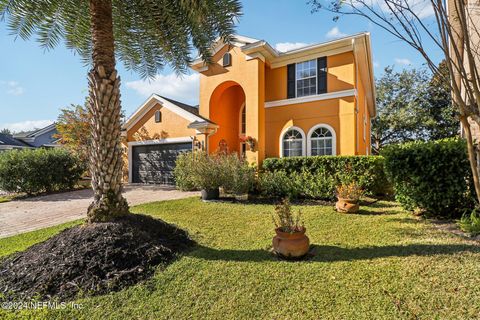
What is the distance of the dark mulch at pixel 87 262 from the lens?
3473mm

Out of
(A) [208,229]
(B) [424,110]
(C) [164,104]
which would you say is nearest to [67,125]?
(C) [164,104]

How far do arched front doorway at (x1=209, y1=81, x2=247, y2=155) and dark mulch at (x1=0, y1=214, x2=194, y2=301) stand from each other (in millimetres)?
9652

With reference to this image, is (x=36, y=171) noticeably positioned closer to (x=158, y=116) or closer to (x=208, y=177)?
(x=158, y=116)

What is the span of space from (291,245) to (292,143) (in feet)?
29.2

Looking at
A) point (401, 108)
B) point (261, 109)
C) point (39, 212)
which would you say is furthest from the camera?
point (401, 108)

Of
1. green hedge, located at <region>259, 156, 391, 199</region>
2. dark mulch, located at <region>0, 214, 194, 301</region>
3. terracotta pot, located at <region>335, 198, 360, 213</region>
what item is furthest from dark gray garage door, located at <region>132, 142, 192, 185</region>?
dark mulch, located at <region>0, 214, 194, 301</region>

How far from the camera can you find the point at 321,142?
11.9m

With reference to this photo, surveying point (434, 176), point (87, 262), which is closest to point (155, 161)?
point (87, 262)

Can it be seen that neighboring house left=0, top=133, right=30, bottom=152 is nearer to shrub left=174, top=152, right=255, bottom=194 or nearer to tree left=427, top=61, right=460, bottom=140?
shrub left=174, top=152, right=255, bottom=194

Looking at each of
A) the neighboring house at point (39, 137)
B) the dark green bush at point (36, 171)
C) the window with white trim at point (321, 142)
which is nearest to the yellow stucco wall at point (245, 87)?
the window with white trim at point (321, 142)

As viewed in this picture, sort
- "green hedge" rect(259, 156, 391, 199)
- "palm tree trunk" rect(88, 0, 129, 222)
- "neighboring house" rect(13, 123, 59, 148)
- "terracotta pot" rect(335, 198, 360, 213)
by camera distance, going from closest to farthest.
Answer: "palm tree trunk" rect(88, 0, 129, 222) < "terracotta pot" rect(335, 198, 360, 213) < "green hedge" rect(259, 156, 391, 199) < "neighboring house" rect(13, 123, 59, 148)

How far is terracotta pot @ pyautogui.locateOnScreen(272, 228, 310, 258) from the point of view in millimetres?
4172

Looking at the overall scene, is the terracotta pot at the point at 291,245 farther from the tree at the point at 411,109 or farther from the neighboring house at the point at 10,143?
the neighboring house at the point at 10,143

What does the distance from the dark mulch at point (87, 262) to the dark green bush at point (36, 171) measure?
35.9ft
